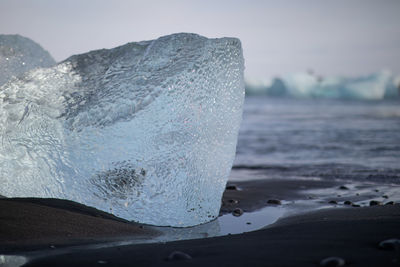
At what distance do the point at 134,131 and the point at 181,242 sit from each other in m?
1.29

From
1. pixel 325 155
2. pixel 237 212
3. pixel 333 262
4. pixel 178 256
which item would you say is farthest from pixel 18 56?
pixel 325 155

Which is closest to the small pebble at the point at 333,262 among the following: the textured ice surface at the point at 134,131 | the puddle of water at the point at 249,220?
the puddle of water at the point at 249,220

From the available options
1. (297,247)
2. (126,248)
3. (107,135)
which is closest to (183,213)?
(107,135)

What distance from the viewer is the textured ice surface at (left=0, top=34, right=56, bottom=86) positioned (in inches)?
204

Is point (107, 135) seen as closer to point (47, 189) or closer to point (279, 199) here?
point (47, 189)

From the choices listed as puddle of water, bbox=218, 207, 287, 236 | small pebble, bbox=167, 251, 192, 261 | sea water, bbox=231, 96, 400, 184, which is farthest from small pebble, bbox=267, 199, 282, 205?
small pebble, bbox=167, 251, 192, 261

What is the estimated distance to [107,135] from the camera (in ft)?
12.9

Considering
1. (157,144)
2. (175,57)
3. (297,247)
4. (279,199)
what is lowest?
(279,199)

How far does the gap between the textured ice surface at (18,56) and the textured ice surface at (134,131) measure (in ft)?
3.53

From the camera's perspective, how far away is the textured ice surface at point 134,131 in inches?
154

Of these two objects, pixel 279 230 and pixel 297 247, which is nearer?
pixel 297 247

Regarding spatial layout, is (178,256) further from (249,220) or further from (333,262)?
(249,220)

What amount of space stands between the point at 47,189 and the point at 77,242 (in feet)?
3.92

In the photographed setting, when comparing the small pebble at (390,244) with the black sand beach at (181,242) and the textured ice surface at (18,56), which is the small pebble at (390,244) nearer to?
the black sand beach at (181,242)
